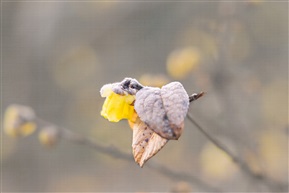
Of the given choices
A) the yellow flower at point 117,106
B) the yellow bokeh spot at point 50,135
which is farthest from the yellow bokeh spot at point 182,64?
the yellow flower at point 117,106

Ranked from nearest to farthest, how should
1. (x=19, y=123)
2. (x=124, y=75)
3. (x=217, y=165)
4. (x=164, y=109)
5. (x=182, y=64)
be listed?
1. (x=164, y=109)
2. (x=19, y=123)
3. (x=182, y=64)
4. (x=217, y=165)
5. (x=124, y=75)

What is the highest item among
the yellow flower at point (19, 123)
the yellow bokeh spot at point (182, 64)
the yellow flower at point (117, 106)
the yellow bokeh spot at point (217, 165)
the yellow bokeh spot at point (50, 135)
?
the yellow flower at point (117, 106)

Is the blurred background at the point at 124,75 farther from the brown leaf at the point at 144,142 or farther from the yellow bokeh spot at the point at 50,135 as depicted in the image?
the brown leaf at the point at 144,142

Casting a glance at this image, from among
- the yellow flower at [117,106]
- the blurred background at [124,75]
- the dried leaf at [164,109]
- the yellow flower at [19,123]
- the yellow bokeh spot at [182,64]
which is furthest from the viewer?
the blurred background at [124,75]

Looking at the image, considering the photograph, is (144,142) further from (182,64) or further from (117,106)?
(182,64)

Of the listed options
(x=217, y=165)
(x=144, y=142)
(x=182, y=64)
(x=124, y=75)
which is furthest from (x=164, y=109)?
(x=124, y=75)

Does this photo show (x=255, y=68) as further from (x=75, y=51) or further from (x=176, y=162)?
(x=75, y=51)

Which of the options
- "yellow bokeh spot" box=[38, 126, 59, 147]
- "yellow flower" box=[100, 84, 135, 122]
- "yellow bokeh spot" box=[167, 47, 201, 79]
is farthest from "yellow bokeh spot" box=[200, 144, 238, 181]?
"yellow flower" box=[100, 84, 135, 122]
